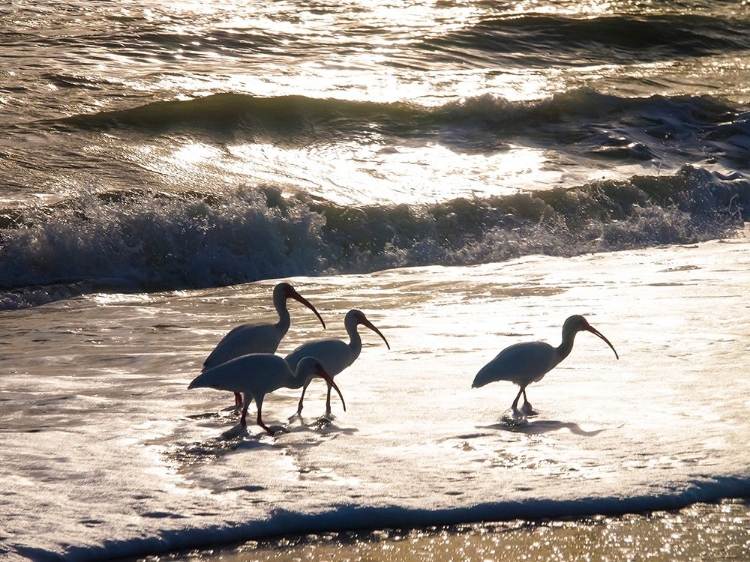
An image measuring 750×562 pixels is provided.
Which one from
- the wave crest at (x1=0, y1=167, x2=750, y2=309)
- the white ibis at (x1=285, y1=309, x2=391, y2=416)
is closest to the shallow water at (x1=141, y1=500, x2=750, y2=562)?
the white ibis at (x1=285, y1=309, x2=391, y2=416)

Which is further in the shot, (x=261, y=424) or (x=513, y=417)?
(x=513, y=417)

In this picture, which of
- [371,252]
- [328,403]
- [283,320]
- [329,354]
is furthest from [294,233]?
[328,403]

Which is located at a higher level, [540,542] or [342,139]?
[342,139]

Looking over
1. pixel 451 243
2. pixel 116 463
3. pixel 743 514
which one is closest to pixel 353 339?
pixel 116 463

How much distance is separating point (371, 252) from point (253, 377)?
20.8ft

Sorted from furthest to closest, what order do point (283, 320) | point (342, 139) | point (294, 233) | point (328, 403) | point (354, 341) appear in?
point (342, 139) < point (294, 233) < point (283, 320) < point (354, 341) < point (328, 403)

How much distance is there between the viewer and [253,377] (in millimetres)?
6262

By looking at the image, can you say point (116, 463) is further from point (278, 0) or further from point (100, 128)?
point (278, 0)

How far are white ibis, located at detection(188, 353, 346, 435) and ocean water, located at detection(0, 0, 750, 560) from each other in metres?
0.28

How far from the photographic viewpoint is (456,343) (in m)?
8.26

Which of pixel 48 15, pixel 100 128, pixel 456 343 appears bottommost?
pixel 456 343

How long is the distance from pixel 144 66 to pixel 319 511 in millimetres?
13918

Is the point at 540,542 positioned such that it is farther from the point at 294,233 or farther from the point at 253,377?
the point at 294,233

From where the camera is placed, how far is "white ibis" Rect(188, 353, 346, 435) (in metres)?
6.20
